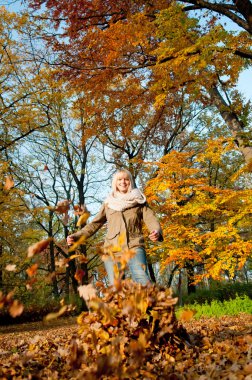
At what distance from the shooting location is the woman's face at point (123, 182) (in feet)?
11.9

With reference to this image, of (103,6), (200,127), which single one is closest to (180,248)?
(103,6)

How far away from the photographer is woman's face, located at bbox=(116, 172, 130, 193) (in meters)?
3.62

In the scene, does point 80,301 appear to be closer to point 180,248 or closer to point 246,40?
point 180,248

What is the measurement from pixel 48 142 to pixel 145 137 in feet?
17.6

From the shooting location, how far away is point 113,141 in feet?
54.0

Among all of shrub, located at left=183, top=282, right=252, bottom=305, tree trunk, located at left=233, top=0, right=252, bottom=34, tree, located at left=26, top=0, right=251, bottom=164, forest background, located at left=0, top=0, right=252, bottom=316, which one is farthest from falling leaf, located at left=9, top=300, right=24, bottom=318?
shrub, located at left=183, top=282, right=252, bottom=305

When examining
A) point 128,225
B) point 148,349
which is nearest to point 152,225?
point 128,225

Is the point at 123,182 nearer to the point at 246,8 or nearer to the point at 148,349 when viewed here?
the point at 148,349

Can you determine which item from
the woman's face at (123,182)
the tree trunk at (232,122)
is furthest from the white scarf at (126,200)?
the tree trunk at (232,122)

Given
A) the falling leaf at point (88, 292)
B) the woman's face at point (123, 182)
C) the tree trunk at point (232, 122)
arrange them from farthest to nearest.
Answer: the tree trunk at point (232, 122)
the woman's face at point (123, 182)
the falling leaf at point (88, 292)

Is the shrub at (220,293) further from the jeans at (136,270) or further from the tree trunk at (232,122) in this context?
the jeans at (136,270)

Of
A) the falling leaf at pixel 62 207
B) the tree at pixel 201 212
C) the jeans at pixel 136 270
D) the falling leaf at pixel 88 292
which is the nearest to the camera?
the falling leaf at pixel 62 207

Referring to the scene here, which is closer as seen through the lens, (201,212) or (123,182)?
(123,182)

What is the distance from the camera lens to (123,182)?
11.9 feet
